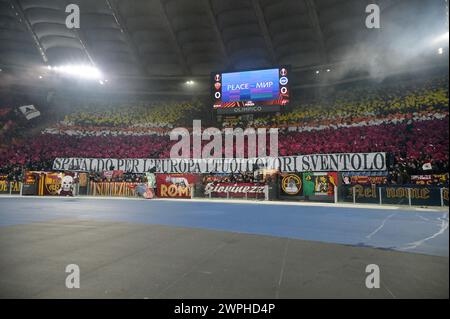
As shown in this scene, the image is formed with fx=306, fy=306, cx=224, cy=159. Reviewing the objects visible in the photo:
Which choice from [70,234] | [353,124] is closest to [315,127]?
[353,124]

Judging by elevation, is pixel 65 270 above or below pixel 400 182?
below

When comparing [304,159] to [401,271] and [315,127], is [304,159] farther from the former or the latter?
[401,271]

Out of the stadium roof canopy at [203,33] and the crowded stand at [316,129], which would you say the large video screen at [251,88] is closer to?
the crowded stand at [316,129]

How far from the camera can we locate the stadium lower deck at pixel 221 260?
3723 millimetres

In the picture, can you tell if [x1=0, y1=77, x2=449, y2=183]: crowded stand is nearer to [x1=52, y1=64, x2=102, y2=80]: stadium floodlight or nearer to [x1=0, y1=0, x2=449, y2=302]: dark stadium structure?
[x1=0, y1=0, x2=449, y2=302]: dark stadium structure

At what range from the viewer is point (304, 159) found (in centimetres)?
2306

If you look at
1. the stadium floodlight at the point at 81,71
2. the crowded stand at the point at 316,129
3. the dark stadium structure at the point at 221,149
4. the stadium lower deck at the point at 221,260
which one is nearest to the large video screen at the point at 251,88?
the dark stadium structure at the point at 221,149

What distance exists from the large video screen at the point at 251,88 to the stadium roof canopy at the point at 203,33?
586 centimetres

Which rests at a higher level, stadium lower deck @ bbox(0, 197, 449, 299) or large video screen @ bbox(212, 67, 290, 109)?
large video screen @ bbox(212, 67, 290, 109)

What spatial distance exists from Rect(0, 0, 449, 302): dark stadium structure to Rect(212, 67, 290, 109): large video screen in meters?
0.14

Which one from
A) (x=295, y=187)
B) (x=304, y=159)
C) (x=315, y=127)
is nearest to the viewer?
(x=295, y=187)

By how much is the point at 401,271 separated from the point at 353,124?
81.0ft

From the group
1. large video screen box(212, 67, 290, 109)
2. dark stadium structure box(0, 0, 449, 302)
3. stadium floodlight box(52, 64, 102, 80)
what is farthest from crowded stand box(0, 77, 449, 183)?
large video screen box(212, 67, 290, 109)

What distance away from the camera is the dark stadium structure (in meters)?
4.68
